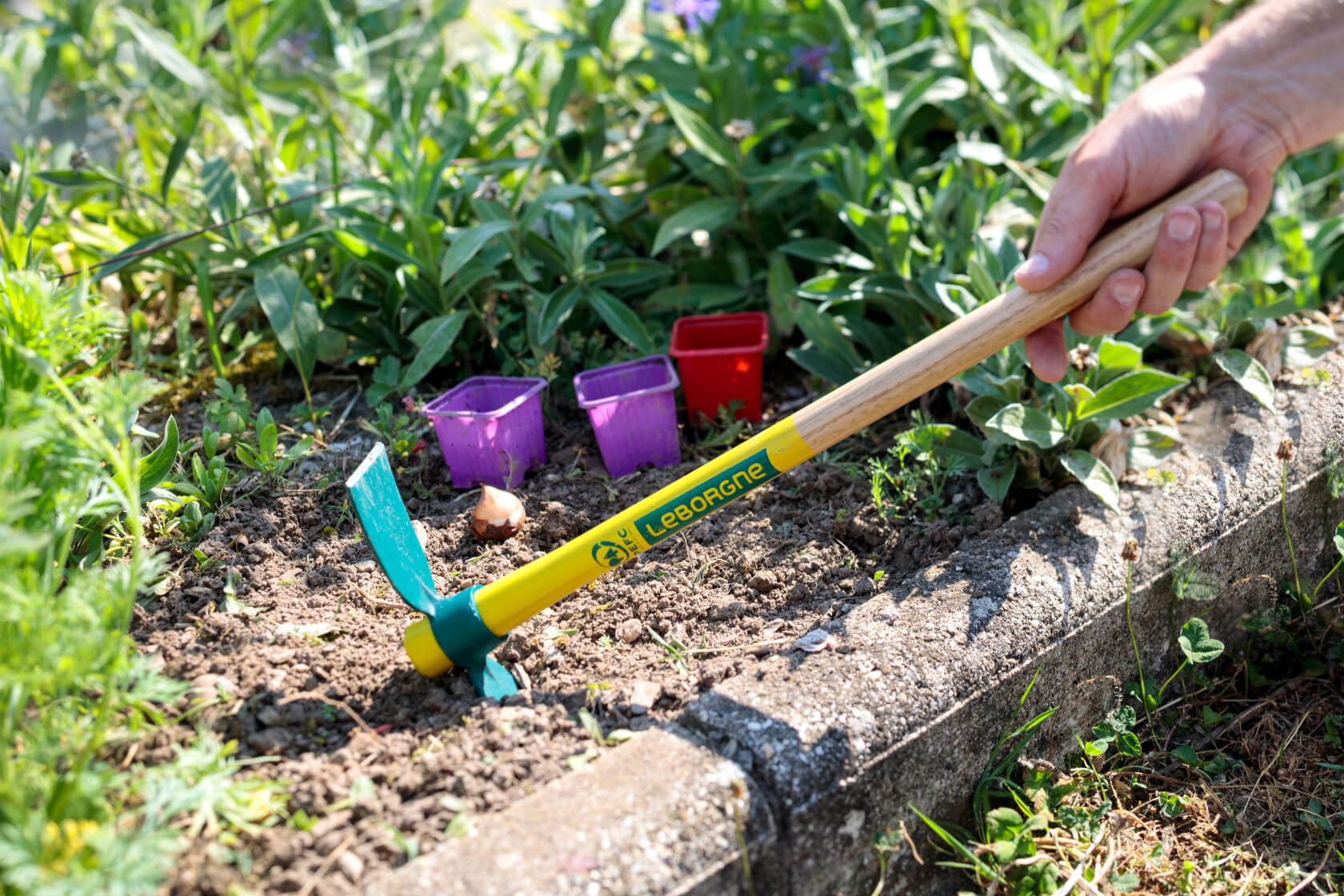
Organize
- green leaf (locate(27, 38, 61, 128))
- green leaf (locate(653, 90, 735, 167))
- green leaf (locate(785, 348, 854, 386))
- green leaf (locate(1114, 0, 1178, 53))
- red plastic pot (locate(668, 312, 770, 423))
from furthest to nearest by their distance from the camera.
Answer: green leaf (locate(27, 38, 61, 128)), green leaf (locate(1114, 0, 1178, 53)), green leaf (locate(653, 90, 735, 167)), green leaf (locate(785, 348, 854, 386)), red plastic pot (locate(668, 312, 770, 423))

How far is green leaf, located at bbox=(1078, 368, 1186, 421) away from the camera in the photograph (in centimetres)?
190

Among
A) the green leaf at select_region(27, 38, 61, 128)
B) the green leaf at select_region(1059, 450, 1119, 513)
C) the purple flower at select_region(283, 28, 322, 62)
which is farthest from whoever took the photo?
the purple flower at select_region(283, 28, 322, 62)

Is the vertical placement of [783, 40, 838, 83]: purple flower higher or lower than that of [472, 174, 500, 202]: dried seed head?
higher

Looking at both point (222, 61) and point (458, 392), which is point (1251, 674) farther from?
point (222, 61)

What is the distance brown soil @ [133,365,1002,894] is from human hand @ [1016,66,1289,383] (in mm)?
467

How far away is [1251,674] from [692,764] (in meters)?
1.27

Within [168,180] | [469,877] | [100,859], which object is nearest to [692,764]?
[469,877]

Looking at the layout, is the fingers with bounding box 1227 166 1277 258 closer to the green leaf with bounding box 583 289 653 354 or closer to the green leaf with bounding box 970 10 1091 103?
the green leaf with bounding box 970 10 1091 103

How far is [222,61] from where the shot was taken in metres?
3.43

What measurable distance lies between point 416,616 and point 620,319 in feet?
3.09

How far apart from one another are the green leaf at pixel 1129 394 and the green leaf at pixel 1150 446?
12cm

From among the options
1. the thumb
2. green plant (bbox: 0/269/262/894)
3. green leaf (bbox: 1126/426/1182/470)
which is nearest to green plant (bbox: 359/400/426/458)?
green plant (bbox: 0/269/262/894)

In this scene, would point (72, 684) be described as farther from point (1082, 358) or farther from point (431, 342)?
point (1082, 358)

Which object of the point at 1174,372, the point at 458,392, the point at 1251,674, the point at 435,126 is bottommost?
the point at 1251,674
